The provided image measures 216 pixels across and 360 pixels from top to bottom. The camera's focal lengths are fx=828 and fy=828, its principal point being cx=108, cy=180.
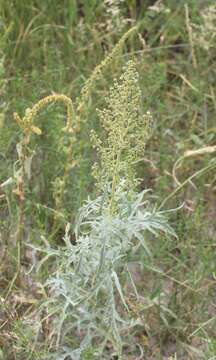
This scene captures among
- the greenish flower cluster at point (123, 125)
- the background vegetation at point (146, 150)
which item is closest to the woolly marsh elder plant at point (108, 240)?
the greenish flower cluster at point (123, 125)

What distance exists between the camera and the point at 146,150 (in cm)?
321

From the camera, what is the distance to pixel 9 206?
8.67 feet

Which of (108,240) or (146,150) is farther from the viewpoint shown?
(146,150)

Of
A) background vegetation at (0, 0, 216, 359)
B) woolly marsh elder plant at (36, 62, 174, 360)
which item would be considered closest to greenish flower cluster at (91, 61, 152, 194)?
woolly marsh elder plant at (36, 62, 174, 360)

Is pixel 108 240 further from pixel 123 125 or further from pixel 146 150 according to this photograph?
pixel 146 150

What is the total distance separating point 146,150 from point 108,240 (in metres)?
1.17

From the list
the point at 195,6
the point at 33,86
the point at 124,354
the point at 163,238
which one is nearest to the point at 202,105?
the point at 195,6

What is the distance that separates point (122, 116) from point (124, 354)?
89 centimetres

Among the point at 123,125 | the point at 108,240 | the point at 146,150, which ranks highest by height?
the point at 123,125

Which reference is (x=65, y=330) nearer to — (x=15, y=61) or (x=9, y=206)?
(x=9, y=206)

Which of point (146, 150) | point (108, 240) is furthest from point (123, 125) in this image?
point (146, 150)

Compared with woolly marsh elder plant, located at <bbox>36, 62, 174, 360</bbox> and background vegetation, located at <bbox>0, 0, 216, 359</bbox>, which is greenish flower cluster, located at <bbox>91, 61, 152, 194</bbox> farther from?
background vegetation, located at <bbox>0, 0, 216, 359</bbox>

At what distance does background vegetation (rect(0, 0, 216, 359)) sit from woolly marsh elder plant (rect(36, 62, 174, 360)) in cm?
14

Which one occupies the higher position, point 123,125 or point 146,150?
point 123,125
